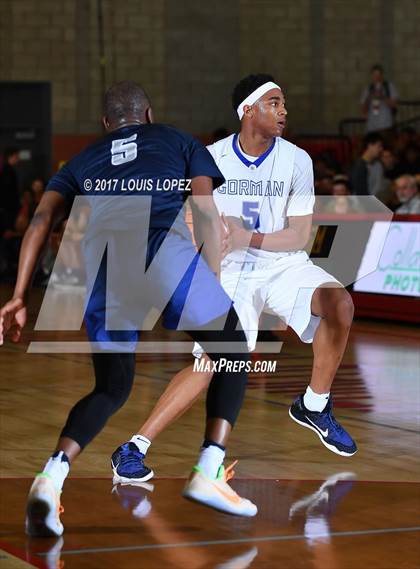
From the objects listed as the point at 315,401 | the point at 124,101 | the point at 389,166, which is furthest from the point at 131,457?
the point at 389,166

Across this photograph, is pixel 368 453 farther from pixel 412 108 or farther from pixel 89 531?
pixel 412 108

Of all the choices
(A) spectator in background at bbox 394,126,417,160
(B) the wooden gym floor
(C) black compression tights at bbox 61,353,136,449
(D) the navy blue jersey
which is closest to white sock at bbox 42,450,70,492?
(C) black compression tights at bbox 61,353,136,449

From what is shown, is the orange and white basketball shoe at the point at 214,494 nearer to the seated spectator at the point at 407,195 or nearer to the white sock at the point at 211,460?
the white sock at the point at 211,460

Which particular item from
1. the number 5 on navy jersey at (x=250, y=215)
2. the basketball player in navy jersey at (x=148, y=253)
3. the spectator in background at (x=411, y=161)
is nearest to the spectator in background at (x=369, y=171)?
the spectator in background at (x=411, y=161)

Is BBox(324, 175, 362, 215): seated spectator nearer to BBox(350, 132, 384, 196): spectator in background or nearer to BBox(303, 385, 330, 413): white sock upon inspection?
BBox(350, 132, 384, 196): spectator in background

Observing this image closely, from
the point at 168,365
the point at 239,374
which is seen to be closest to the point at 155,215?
the point at 239,374

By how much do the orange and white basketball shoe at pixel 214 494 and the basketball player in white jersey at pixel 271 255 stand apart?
0.99 metres

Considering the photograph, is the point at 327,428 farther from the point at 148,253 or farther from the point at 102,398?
the point at 148,253

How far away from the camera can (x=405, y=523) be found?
245 inches

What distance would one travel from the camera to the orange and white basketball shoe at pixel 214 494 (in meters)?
4.98

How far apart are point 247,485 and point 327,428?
912 millimetres

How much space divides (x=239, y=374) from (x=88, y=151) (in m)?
1.13

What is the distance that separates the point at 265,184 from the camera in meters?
6.13

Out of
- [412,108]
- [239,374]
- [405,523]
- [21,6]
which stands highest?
[239,374]
